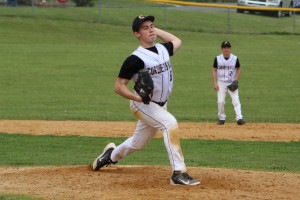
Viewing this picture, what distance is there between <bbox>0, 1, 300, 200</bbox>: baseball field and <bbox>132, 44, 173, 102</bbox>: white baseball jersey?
1025mm

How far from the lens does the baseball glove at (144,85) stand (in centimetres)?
805

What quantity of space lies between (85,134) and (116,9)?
27.5m

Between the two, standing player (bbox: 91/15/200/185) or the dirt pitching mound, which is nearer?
the dirt pitching mound

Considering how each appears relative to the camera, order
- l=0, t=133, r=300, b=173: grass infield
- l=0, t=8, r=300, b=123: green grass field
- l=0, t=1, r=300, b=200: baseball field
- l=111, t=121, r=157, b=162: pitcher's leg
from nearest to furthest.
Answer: l=0, t=1, r=300, b=200: baseball field
l=111, t=121, r=157, b=162: pitcher's leg
l=0, t=133, r=300, b=173: grass infield
l=0, t=8, r=300, b=123: green grass field

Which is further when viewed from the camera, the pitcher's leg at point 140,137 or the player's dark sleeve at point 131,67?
the pitcher's leg at point 140,137

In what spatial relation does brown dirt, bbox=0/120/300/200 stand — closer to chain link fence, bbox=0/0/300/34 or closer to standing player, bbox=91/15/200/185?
standing player, bbox=91/15/200/185

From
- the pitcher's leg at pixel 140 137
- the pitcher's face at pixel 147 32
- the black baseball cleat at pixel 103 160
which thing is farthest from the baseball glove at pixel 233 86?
the pitcher's face at pixel 147 32

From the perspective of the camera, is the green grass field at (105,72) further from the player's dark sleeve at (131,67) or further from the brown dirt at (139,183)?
the player's dark sleeve at (131,67)

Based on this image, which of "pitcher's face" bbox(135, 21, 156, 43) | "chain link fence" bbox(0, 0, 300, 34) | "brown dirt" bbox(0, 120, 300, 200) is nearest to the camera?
"brown dirt" bbox(0, 120, 300, 200)

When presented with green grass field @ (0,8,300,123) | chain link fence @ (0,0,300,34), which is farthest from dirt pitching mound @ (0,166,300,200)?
chain link fence @ (0,0,300,34)

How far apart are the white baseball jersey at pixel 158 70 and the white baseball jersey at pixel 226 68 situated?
8.63m

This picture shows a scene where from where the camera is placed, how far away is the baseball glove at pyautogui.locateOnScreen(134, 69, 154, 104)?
8047 millimetres

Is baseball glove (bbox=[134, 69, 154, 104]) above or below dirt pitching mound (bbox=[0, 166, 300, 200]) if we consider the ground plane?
above

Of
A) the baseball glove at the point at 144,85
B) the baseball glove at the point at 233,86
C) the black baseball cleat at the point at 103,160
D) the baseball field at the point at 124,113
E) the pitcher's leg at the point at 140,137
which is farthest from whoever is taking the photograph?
the baseball glove at the point at 233,86
